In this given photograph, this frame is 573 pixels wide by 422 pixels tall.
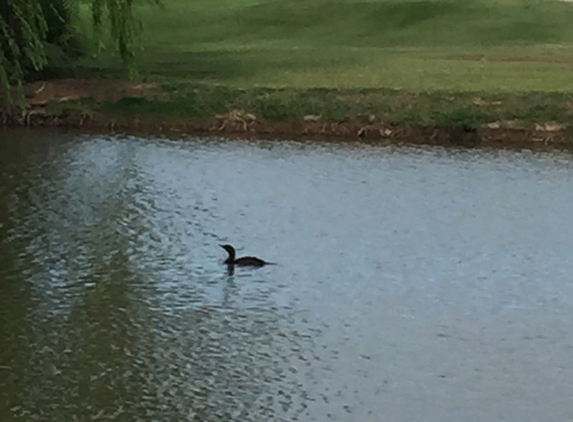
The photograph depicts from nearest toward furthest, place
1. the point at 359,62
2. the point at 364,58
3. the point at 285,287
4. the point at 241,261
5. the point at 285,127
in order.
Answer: the point at 285,287, the point at 241,261, the point at 285,127, the point at 359,62, the point at 364,58

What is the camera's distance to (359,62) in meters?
28.0

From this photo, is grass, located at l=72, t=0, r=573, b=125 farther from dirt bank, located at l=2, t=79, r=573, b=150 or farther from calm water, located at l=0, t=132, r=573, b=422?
calm water, located at l=0, t=132, r=573, b=422

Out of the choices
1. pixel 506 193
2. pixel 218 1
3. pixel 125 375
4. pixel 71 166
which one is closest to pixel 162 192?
pixel 71 166

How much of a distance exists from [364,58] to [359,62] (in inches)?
25.7

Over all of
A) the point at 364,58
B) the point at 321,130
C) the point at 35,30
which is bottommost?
the point at 321,130

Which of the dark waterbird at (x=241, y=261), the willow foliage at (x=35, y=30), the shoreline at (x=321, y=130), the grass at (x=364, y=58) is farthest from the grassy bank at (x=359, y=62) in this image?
the dark waterbird at (x=241, y=261)

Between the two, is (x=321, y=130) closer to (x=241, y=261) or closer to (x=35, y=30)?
(x=241, y=261)

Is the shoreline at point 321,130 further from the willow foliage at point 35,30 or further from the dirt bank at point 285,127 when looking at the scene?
the willow foliage at point 35,30

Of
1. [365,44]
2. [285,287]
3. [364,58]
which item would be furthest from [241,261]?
[365,44]

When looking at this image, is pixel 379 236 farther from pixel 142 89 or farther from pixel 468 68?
pixel 468 68

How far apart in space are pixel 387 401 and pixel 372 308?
263cm

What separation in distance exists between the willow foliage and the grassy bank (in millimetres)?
2751

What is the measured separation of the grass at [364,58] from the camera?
23688 millimetres

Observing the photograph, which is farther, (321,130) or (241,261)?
(321,130)
